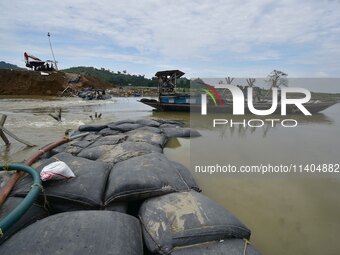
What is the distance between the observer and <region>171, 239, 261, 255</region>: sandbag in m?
1.69

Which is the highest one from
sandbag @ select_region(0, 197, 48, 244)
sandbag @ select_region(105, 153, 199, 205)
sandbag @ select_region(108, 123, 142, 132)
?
sandbag @ select_region(108, 123, 142, 132)

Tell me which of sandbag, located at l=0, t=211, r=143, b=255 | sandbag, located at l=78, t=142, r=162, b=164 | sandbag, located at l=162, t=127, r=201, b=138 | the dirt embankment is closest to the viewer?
sandbag, located at l=0, t=211, r=143, b=255

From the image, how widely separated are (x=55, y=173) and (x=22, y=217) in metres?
0.48

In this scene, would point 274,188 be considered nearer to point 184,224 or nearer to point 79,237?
point 184,224

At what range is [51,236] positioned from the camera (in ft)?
5.40

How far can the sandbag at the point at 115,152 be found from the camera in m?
3.51

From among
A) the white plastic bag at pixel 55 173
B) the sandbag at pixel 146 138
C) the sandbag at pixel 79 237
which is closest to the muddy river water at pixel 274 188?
the sandbag at pixel 146 138

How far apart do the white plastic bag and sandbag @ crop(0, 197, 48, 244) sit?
0.26 meters

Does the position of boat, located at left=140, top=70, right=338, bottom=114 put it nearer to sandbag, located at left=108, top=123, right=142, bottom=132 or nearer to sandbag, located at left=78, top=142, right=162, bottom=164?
sandbag, located at left=108, top=123, right=142, bottom=132

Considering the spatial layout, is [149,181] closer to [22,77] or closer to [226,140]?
[226,140]

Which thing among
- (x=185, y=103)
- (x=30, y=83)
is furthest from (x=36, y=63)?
(x=185, y=103)

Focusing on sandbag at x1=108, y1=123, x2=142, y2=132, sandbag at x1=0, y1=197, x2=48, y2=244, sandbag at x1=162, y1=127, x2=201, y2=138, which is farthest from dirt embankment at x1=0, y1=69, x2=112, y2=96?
sandbag at x1=0, y1=197, x2=48, y2=244

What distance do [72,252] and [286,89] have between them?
5800 millimetres

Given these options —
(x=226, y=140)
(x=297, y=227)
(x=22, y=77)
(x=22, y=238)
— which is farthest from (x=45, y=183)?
(x=22, y=77)
